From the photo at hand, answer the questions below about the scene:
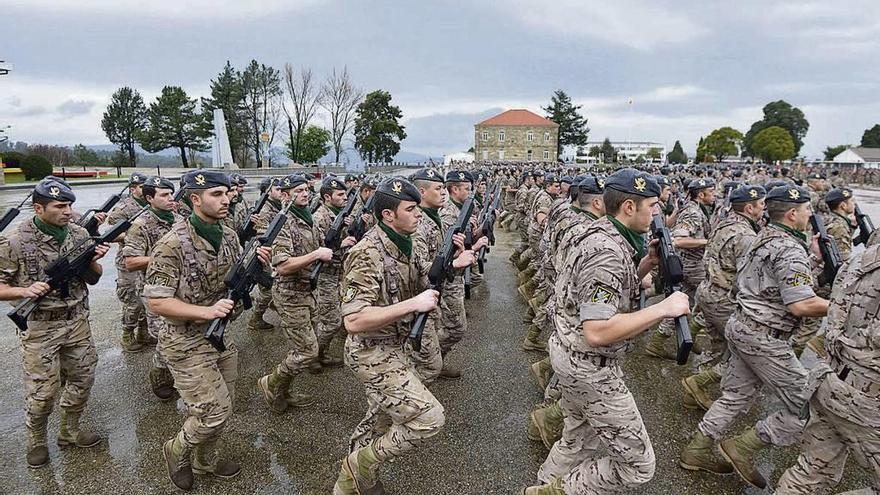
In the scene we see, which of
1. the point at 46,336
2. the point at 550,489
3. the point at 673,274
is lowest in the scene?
the point at 550,489

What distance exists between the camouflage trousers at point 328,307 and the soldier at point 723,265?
3979 mm

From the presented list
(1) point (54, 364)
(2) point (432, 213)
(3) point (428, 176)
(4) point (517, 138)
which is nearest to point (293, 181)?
(3) point (428, 176)

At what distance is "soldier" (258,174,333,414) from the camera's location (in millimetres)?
4797

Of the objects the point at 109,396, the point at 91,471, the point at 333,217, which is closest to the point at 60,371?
the point at 91,471

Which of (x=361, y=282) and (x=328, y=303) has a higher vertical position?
(x=361, y=282)

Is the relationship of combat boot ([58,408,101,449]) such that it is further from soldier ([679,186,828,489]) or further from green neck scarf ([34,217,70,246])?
soldier ([679,186,828,489])

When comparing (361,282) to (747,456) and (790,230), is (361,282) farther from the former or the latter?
(790,230)

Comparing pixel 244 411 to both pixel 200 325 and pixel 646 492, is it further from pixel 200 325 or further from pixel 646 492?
pixel 646 492

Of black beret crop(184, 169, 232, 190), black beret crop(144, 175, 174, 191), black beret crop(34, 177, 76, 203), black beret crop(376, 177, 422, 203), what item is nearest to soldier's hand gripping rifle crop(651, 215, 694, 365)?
black beret crop(376, 177, 422, 203)

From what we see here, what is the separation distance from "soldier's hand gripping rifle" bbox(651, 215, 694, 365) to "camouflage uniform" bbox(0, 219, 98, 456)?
4728 millimetres

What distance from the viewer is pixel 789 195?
3.81 meters

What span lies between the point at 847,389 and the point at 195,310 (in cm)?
407

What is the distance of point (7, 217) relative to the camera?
4906mm

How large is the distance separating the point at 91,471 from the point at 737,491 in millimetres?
5131
